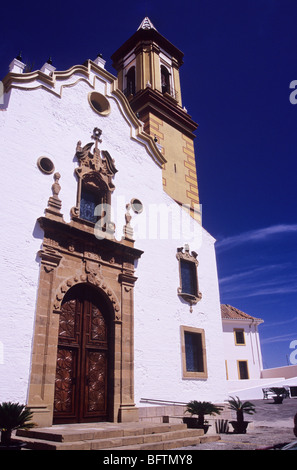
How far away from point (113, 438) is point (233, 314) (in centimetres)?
3298

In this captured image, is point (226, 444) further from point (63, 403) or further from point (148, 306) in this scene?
point (148, 306)

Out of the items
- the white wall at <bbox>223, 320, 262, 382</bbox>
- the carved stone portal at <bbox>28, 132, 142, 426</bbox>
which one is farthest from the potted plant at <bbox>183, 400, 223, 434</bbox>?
the white wall at <bbox>223, 320, 262, 382</bbox>

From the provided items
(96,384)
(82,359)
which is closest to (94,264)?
(82,359)

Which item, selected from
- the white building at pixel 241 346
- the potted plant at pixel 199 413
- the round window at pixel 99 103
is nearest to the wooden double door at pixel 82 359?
the potted plant at pixel 199 413

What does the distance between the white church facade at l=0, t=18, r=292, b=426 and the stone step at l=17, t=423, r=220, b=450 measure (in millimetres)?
1582

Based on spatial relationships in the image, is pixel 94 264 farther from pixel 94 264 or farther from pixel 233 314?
pixel 233 314

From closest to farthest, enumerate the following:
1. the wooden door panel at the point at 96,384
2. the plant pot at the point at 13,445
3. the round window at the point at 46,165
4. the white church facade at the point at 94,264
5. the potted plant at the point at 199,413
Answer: the plant pot at the point at 13,445
the white church facade at the point at 94,264
the wooden door panel at the point at 96,384
the potted plant at the point at 199,413
the round window at the point at 46,165

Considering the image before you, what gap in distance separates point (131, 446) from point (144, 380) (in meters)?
4.45

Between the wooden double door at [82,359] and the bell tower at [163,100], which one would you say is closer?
the wooden double door at [82,359]

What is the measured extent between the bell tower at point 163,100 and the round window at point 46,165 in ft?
21.8

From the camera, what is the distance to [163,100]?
19.5 m

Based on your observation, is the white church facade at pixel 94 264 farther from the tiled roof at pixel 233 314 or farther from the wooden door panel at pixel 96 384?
the tiled roof at pixel 233 314

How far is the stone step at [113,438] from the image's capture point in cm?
723

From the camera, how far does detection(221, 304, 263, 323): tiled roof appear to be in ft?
125
